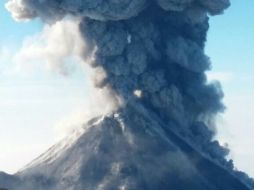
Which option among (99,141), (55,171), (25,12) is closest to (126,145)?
(99,141)

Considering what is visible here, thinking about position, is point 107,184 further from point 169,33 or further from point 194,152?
point 169,33

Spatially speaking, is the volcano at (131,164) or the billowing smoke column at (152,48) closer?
the billowing smoke column at (152,48)

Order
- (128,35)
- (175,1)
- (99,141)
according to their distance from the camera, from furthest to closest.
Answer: (99,141)
(128,35)
(175,1)

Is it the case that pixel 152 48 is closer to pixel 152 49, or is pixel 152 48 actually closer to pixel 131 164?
pixel 152 49

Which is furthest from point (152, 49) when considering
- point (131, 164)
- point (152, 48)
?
point (131, 164)

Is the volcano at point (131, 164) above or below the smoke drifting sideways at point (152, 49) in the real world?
below

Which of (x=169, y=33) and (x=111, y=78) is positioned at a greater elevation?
(x=169, y=33)
